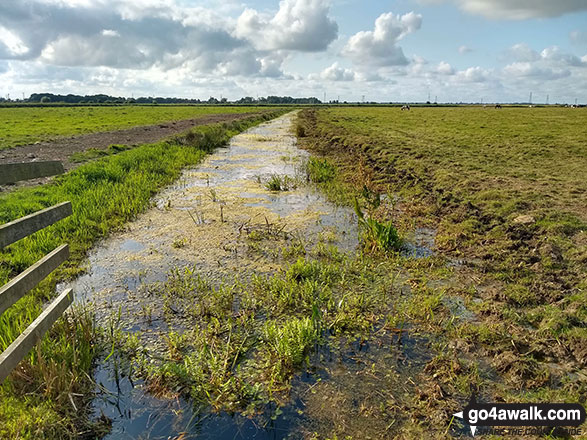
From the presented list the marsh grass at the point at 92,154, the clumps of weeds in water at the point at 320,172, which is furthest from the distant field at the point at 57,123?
the clumps of weeds in water at the point at 320,172

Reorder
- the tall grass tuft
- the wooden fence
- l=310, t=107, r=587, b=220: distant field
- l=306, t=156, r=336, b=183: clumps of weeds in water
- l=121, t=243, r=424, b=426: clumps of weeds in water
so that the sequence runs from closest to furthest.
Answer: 1. the wooden fence
2. l=121, t=243, r=424, b=426: clumps of weeds in water
3. the tall grass tuft
4. l=310, t=107, r=587, b=220: distant field
5. l=306, t=156, r=336, b=183: clumps of weeds in water

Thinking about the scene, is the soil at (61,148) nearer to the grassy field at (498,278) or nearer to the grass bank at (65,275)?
the grass bank at (65,275)

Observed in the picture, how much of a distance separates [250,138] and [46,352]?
27568 mm

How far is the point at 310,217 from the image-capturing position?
1000 cm

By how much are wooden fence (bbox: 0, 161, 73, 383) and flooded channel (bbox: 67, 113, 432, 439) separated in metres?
0.88

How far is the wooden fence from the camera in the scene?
3215 mm

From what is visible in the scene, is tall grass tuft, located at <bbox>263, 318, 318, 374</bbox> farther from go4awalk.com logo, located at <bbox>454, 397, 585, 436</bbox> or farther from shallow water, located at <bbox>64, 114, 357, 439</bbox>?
go4awalk.com logo, located at <bbox>454, 397, 585, 436</bbox>

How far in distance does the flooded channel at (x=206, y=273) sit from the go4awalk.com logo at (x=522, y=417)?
882 mm

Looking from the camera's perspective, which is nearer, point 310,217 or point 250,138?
point 310,217

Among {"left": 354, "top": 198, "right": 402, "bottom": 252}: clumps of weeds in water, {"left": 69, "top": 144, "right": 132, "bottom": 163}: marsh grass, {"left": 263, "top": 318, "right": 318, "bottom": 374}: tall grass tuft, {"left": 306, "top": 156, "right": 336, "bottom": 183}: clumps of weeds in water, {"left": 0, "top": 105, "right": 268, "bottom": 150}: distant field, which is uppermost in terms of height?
{"left": 0, "top": 105, "right": 268, "bottom": 150}: distant field

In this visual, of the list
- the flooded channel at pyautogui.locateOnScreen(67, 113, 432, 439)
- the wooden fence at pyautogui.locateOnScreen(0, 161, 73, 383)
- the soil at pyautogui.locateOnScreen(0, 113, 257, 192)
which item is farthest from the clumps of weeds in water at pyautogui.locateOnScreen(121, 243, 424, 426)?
the soil at pyautogui.locateOnScreen(0, 113, 257, 192)

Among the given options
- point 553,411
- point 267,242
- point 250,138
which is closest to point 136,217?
point 267,242

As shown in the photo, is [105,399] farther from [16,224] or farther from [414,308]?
[414,308]

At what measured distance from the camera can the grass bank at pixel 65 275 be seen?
3.46 meters
